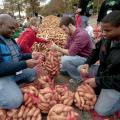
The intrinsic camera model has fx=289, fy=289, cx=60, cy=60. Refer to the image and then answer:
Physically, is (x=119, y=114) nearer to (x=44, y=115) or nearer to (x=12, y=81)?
(x=44, y=115)

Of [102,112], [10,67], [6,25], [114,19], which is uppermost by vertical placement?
[114,19]

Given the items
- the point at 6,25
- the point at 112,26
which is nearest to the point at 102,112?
the point at 112,26

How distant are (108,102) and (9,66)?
126cm

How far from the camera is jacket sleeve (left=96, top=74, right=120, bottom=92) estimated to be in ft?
10.7

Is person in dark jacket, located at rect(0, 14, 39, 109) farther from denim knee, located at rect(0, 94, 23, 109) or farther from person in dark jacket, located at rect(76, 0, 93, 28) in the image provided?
person in dark jacket, located at rect(76, 0, 93, 28)

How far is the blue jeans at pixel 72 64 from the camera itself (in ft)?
15.5

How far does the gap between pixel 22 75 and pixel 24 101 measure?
22.4 inches

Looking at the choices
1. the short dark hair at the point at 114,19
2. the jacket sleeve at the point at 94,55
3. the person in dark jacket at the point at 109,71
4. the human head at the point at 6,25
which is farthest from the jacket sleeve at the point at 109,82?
the human head at the point at 6,25

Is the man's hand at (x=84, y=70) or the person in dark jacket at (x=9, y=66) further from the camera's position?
the man's hand at (x=84, y=70)

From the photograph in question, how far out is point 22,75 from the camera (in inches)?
157

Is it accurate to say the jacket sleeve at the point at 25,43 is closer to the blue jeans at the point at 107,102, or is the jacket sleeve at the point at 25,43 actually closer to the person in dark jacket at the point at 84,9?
the blue jeans at the point at 107,102

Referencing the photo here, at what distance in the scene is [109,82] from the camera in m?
3.31

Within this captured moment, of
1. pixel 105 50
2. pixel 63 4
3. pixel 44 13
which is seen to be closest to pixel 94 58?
pixel 105 50

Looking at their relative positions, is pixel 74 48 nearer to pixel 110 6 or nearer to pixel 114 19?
pixel 114 19
